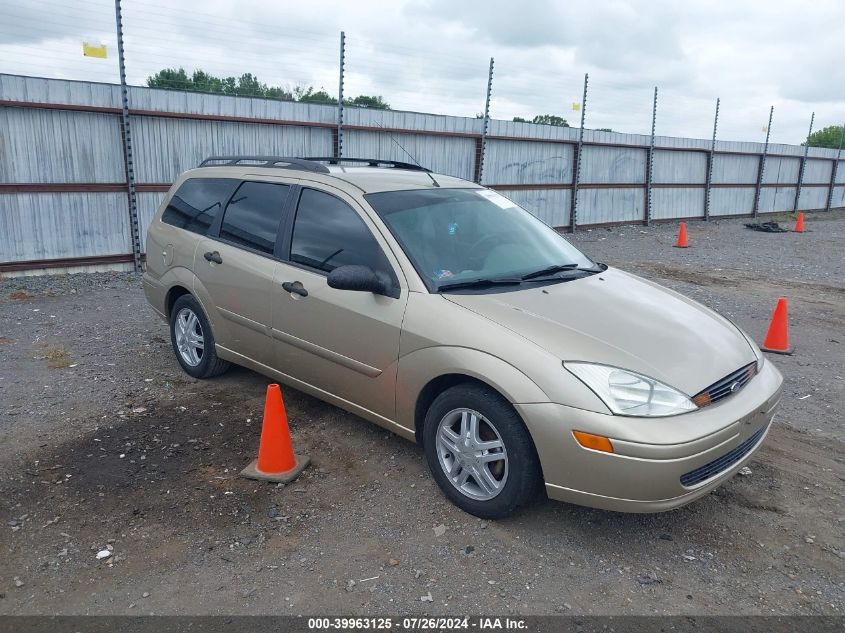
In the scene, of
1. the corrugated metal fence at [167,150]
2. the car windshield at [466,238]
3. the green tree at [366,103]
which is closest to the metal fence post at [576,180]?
the corrugated metal fence at [167,150]

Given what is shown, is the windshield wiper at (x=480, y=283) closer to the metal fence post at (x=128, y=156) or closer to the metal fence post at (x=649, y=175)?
the metal fence post at (x=128, y=156)

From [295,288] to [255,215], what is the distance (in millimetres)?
855

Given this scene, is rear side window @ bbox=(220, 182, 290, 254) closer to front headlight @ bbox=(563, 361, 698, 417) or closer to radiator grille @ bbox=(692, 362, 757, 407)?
front headlight @ bbox=(563, 361, 698, 417)

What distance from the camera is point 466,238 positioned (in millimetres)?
4309

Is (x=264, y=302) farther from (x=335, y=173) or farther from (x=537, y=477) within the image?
(x=537, y=477)

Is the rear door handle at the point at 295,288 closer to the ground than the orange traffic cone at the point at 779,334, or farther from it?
farther from it

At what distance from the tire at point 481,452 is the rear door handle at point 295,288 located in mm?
1217

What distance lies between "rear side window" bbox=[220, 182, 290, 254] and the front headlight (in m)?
2.48

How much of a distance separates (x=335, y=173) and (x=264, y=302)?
1.02m

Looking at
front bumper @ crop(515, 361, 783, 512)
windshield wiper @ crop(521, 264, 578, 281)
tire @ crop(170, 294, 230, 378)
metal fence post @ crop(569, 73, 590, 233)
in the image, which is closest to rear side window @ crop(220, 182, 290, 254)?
tire @ crop(170, 294, 230, 378)

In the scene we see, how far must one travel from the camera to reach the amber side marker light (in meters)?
3.06

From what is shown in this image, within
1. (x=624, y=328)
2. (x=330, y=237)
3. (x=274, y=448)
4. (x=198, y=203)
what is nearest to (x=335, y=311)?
(x=330, y=237)

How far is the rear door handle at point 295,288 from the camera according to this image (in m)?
4.35

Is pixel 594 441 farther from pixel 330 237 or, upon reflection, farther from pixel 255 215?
pixel 255 215
